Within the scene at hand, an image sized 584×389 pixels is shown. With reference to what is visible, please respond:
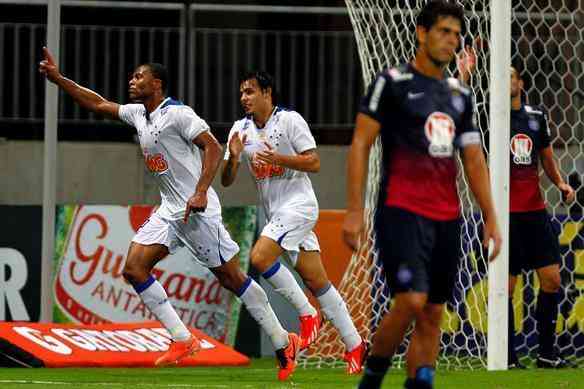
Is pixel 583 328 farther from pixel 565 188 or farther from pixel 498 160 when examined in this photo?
pixel 498 160

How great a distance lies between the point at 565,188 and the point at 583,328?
2205 mm

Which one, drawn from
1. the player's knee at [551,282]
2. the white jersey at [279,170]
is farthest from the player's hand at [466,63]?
the player's knee at [551,282]

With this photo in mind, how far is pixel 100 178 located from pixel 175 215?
5.07 m

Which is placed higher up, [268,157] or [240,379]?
[268,157]

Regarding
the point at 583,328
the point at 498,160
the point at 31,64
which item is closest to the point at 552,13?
the point at 583,328

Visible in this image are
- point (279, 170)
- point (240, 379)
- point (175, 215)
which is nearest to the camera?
point (240, 379)

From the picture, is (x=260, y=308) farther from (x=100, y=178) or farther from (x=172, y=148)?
(x=100, y=178)

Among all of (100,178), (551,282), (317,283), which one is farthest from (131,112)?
(100,178)

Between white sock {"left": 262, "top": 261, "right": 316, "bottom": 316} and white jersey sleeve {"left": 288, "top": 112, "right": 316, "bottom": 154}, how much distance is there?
0.85 meters

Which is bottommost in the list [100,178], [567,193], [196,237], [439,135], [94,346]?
[94,346]

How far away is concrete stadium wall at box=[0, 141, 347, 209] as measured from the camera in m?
16.1

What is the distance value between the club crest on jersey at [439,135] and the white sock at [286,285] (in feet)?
13.7

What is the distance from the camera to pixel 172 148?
11273 mm

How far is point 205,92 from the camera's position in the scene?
1688cm
